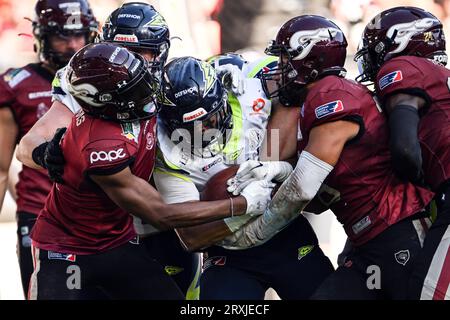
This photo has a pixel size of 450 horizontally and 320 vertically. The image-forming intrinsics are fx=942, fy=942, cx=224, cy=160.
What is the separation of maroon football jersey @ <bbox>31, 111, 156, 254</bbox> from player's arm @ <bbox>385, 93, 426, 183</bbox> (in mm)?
1099

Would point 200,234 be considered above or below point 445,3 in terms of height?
above

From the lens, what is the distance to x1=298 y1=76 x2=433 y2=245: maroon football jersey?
4258mm

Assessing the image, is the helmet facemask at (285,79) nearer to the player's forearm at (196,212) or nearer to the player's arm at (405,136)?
the player's arm at (405,136)

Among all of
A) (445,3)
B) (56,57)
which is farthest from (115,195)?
(445,3)

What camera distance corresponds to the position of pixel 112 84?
13.6 feet

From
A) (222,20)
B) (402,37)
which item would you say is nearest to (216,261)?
(402,37)

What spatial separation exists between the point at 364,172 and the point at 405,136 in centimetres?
34

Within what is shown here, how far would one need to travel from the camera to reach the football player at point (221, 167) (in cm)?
438

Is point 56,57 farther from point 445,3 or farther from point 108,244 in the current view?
point 445,3

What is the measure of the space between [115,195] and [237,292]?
80 centimetres

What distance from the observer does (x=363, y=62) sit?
4766 mm

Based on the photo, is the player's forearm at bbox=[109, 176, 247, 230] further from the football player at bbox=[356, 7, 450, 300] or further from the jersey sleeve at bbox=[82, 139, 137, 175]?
the football player at bbox=[356, 7, 450, 300]

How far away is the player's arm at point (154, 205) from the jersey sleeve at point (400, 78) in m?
0.83

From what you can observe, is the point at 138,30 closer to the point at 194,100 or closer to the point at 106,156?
the point at 194,100
